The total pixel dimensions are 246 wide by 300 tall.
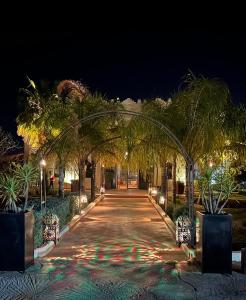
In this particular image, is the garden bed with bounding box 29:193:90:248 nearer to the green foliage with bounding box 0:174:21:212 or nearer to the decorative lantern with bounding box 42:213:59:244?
the decorative lantern with bounding box 42:213:59:244

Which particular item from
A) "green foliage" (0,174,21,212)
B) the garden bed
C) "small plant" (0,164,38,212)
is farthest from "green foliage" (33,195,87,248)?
"green foliage" (0,174,21,212)

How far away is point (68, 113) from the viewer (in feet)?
63.5

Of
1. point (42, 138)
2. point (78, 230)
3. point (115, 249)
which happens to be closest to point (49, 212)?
point (115, 249)

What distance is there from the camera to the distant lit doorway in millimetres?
42969

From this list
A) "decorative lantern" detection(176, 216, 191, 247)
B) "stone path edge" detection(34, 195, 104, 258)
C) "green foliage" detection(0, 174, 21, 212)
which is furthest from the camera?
"decorative lantern" detection(176, 216, 191, 247)

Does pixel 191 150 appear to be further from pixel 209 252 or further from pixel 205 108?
pixel 209 252

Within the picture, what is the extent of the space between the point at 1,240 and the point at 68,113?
1127 cm

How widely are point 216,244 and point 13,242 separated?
3615 mm

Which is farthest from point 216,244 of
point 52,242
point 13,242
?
point 52,242

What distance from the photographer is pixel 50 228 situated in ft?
39.5

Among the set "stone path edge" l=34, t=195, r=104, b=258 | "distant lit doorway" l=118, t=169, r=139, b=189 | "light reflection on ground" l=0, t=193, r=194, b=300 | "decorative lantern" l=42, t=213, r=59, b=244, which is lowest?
"light reflection on ground" l=0, t=193, r=194, b=300

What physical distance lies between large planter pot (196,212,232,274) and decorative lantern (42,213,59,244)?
4.68 meters

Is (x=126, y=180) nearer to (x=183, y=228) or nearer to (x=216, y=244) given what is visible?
(x=183, y=228)

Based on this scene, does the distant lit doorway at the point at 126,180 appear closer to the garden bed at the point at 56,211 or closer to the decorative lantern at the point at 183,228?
the garden bed at the point at 56,211
